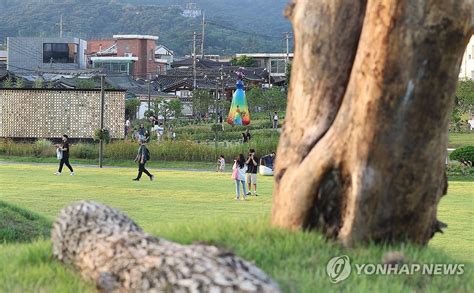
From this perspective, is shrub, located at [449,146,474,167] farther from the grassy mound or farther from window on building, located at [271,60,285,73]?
window on building, located at [271,60,285,73]

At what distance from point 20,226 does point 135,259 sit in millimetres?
8759

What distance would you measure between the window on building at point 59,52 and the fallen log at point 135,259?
10953 centimetres

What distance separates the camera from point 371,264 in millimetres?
7766

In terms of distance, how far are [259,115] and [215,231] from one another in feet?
259

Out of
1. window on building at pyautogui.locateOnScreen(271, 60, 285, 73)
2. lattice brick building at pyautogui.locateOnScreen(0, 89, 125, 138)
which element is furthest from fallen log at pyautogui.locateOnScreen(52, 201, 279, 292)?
window on building at pyautogui.locateOnScreen(271, 60, 285, 73)

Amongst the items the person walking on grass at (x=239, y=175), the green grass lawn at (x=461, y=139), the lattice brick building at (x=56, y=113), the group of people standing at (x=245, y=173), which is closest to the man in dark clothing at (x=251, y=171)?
the group of people standing at (x=245, y=173)

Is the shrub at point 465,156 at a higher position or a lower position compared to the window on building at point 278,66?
lower

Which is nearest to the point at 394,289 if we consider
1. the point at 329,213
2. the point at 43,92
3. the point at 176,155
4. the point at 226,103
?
the point at 329,213

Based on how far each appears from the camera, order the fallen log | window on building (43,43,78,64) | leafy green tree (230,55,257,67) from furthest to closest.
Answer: leafy green tree (230,55,257,67), window on building (43,43,78,64), the fallen log

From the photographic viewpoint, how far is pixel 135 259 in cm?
684

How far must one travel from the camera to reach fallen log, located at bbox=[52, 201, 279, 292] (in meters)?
6.29

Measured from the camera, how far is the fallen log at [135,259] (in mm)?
6293

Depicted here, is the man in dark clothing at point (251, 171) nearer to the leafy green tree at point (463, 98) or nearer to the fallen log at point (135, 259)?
the fallen log at point (135, 259)

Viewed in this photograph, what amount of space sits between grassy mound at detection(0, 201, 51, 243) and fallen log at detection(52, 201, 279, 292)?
19.7 ft
